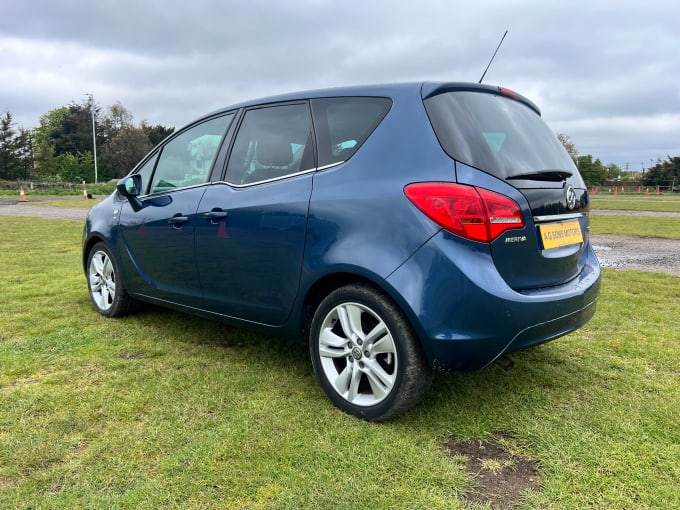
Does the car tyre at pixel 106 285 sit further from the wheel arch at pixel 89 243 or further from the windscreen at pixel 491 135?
the windscreen at pixel 491 135

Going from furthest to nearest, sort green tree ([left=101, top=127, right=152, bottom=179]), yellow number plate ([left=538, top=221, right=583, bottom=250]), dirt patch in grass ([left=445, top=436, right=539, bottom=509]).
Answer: green tree ([left=101, top=127, right=152, bottom=179])
yellow number plate ([left=538, top=221, right=583, bottom=250])
dirt patch in grass ([left=445, top=436, right=539, bottom=509])

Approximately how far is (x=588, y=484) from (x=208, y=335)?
9.20 ft

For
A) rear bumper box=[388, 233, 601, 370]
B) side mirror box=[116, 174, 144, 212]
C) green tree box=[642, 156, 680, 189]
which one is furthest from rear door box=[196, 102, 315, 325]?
green tree box=[642, 156, 680, 189]

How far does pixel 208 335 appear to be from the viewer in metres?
4.00

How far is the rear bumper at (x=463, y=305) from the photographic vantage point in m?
2.26

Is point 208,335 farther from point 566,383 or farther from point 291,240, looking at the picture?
point 566,383

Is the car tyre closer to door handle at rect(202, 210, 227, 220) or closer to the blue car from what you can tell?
the blue car

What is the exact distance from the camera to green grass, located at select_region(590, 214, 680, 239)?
1090cm

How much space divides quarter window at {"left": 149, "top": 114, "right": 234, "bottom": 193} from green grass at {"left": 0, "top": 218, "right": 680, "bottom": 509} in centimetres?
119

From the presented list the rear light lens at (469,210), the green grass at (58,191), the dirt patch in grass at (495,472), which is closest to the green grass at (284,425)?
the dirt patch in grass at (495,472)

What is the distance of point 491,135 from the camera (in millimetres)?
2559

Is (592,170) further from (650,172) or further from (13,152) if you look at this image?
(13,152)

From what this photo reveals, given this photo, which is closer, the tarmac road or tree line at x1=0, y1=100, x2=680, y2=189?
the tarmac road

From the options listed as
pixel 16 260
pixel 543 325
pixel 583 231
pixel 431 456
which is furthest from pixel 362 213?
pixel 16 260
